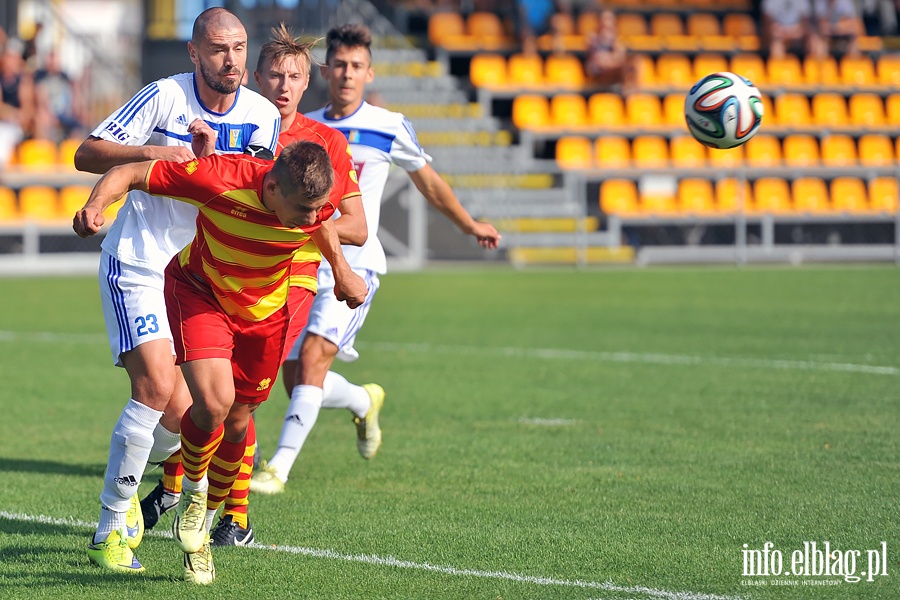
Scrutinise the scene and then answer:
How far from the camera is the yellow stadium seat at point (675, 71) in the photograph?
2605cm

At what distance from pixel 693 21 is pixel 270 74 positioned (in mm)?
22878

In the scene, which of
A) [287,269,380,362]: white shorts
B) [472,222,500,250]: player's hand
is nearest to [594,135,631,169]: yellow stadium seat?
[472,222,500,250]: player's hand

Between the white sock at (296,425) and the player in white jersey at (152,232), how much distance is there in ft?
3.44

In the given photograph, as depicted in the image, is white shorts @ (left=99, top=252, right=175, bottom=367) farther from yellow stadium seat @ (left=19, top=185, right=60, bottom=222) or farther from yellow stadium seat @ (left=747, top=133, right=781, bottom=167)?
yellow stadium seat @ (left=747, top=133, right=781, bottom=167)

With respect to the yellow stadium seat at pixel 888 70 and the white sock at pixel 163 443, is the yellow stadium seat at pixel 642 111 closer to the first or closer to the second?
the yellow stadium seat at pixel 888 70

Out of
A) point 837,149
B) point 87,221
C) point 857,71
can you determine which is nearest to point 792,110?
point 837,149

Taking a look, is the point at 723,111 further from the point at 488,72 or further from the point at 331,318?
the point at 488,72

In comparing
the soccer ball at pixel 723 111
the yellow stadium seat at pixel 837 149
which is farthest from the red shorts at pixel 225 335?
the yellow stadium seat at pixel 837 149

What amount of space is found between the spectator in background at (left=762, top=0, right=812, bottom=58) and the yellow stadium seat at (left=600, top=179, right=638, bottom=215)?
5310 millimetres

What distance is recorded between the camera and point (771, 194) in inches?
963

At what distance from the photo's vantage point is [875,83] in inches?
1056

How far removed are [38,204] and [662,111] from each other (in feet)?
39.9

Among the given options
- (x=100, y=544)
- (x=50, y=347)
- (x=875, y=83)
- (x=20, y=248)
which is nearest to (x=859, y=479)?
(x=100, y=544)

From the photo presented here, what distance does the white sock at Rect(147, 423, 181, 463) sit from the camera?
5.56 meters
